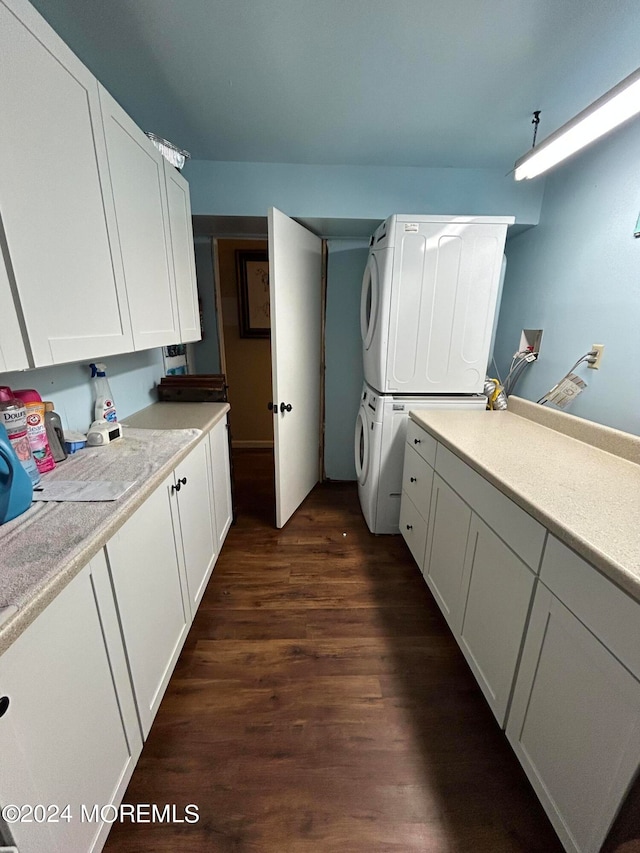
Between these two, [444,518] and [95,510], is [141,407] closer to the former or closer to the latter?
[95,510]

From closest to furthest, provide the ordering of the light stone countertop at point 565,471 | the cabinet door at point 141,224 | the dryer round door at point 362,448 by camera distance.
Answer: the light stone countertop at point 565,471 < the cabinet door at point 141,224 < the dryer round door at point 362,448

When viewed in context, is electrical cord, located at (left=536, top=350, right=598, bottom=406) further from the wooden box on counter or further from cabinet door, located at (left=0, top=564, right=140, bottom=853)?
cabinet door, located at (left=0, top=564, right=140, bottom=853)

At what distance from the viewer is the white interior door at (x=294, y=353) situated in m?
1.84

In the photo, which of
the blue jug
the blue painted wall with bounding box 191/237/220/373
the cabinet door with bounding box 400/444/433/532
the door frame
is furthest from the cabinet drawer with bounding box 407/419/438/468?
the blue painted wall with bounding box 191/237/220/373

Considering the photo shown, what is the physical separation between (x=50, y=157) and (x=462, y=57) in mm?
1461

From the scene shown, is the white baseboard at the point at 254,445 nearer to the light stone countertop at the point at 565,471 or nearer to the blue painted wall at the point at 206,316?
the blue painted wall at the point at 206,316

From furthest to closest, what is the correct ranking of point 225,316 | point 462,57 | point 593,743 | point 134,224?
point 225,316 → point 134,224 → point 462,57 → point 593,743

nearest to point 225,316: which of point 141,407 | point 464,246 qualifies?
point 141,407

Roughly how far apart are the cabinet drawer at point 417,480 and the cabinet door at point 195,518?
3.73 ft

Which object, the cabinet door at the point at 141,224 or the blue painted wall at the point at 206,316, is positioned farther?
the blue painted wall at the point at 206,316

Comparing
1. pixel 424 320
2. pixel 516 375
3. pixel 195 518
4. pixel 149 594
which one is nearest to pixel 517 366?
pixel 516 375

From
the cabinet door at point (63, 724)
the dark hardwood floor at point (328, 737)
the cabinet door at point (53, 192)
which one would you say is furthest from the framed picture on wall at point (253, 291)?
the cabinet door at point (63, 724)

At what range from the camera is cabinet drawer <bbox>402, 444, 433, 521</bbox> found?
1675 mm

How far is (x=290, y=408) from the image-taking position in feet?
6.93
